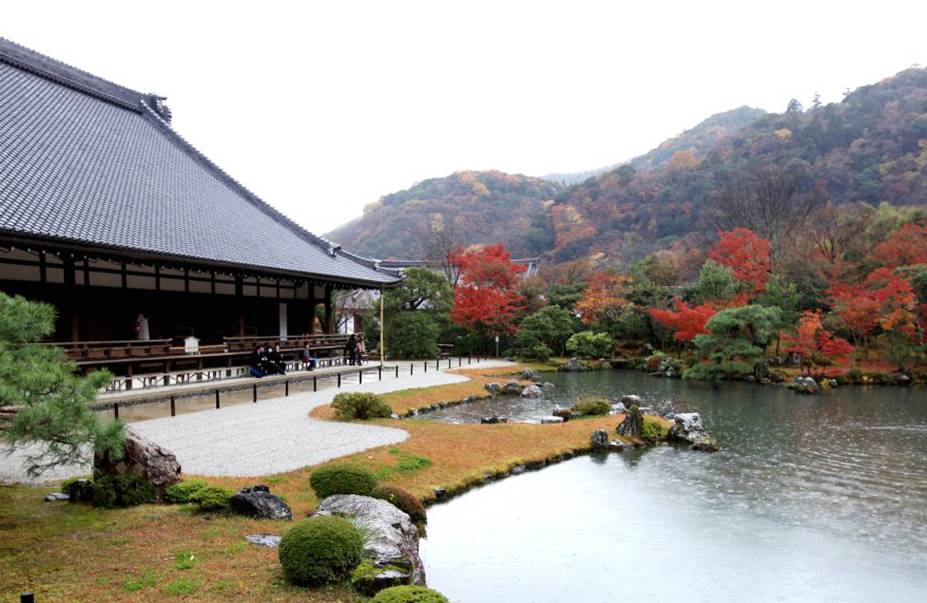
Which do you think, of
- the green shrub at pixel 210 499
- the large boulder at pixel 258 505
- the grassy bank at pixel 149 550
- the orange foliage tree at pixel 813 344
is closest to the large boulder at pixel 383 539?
the grassy bank at pixel 149 550

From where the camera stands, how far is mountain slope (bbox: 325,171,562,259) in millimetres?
84812

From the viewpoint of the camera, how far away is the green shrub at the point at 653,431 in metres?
17.8

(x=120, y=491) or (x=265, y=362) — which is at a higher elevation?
(x=265, y=362)

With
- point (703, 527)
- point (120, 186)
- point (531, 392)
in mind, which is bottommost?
point (703, 527)

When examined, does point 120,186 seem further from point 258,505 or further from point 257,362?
point 258,505

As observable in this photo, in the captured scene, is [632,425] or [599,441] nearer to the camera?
[599,441]

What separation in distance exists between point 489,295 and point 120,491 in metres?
32.9

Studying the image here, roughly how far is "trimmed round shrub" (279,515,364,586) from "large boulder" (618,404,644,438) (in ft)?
40.5

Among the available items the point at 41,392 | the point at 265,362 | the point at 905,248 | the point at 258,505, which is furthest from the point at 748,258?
the point at 41,392

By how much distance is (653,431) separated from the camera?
18031 millimetres

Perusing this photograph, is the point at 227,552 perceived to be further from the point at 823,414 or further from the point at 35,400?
the point at 823,414

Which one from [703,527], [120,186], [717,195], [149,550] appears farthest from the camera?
[717,195]

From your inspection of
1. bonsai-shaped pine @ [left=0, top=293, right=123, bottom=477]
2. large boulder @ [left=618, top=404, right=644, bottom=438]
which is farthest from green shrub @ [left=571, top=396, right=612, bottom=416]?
bonsai-shaped pine @ [left=0, top=293, right=123, bottom=477]

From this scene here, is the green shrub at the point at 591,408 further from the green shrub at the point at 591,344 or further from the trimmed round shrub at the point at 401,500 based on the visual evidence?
the green shrub at the point at 591,344
